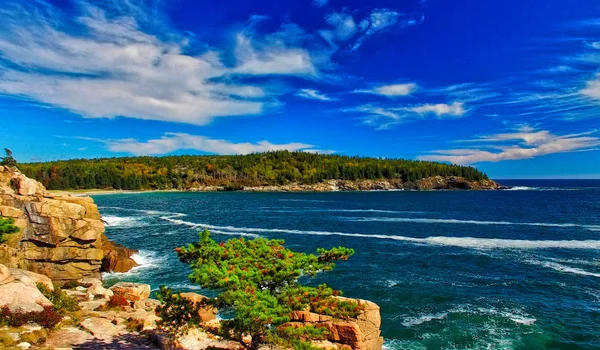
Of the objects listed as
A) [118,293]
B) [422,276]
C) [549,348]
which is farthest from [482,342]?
[118,293]

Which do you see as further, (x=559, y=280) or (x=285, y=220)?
(x=285, y=220)

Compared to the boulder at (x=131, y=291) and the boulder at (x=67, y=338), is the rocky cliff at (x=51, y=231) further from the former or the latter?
the boulder at (x=67, y=338)

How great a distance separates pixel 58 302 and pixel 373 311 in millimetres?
21183

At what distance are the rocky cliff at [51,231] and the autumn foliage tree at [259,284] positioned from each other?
29.9 metres

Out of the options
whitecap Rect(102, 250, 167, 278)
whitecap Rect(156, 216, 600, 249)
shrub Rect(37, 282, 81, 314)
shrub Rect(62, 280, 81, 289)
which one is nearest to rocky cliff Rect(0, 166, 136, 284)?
whitecap Rect(102, 250, 167, 278)

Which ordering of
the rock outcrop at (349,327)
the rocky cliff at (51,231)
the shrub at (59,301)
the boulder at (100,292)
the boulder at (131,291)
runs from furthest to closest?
the rocky cliff at (51,231) < the boulder at (100,292) < the boulder at (131,291) < the shrub at (59,301) < the rock outcrop at (349,327)

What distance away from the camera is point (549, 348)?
25.3 meters

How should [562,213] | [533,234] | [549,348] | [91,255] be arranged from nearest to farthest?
[549,348], [91,255], [533,234], [562,213]

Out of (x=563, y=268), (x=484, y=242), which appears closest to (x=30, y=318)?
(x=563, y=268)

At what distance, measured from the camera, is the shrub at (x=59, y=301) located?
80.3 ft

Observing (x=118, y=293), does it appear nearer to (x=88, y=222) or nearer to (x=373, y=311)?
(x=88, y=222)

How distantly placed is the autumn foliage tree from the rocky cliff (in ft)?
98.2

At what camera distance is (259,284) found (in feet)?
46.8

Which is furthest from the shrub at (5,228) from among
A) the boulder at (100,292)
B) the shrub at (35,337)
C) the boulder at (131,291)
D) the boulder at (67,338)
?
the shrub at (35,337)
